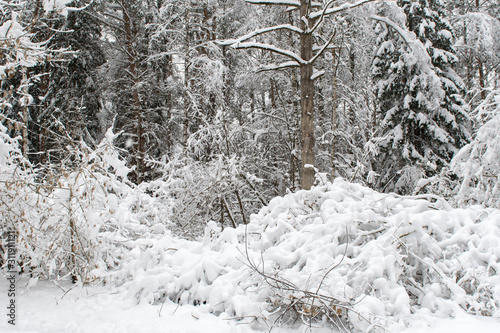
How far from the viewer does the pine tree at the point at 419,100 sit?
467 inches

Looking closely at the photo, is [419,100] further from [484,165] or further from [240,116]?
[240,116]

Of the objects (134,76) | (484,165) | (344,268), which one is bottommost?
(344,268)

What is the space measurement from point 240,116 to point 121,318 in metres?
12.5

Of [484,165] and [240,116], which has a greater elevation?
[240,116]

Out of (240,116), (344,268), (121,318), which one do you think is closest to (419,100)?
(240,116)

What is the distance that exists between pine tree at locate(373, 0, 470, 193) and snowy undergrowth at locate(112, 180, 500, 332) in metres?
8.52

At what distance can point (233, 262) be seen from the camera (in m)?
3.76

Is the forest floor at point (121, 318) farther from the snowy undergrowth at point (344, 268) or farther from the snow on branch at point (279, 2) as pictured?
the snow on branch at point (279, 2)

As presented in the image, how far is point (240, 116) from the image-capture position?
15102 mm

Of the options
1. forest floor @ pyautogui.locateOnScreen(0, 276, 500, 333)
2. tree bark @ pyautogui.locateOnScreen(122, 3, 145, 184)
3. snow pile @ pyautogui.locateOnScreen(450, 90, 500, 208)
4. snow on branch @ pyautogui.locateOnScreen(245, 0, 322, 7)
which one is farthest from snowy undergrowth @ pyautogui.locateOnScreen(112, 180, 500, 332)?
tree bark @ pyautogui.locateOnScreen(122, 3, 145, 184)

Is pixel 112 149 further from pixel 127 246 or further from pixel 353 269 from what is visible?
pixel 353 269

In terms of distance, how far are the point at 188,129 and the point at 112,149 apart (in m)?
9.96

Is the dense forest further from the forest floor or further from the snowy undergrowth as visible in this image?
the forest floor

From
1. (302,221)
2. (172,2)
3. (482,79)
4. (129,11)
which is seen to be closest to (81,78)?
(129,11)
